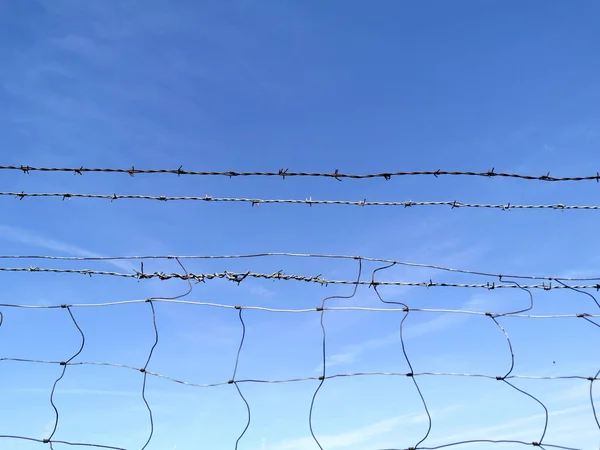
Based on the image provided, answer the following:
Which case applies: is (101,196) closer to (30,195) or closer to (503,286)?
(30,195)

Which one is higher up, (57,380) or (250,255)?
(250,255)

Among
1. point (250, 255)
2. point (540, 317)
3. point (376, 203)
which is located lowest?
point (540, 317)

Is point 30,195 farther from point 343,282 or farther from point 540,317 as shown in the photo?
point 540,317

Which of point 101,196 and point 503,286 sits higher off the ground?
point 101,196

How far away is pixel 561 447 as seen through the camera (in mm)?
4238

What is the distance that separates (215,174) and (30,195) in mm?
1486

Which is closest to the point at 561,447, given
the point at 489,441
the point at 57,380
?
the point at 489,441

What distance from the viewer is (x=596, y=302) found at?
477cm

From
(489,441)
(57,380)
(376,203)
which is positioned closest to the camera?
(489,441)

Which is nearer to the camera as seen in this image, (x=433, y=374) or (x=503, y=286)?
(x=433, y=374)

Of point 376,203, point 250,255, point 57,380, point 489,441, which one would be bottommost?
point 489,441

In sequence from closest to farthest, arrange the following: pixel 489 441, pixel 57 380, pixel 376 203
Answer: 1. pixel 489 441
2. pixel 57 380
3. pixel 376 203

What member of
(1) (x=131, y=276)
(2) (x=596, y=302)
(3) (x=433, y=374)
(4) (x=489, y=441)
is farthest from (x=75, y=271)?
(2) (x=596, y=302)

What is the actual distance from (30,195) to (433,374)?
3370mm
